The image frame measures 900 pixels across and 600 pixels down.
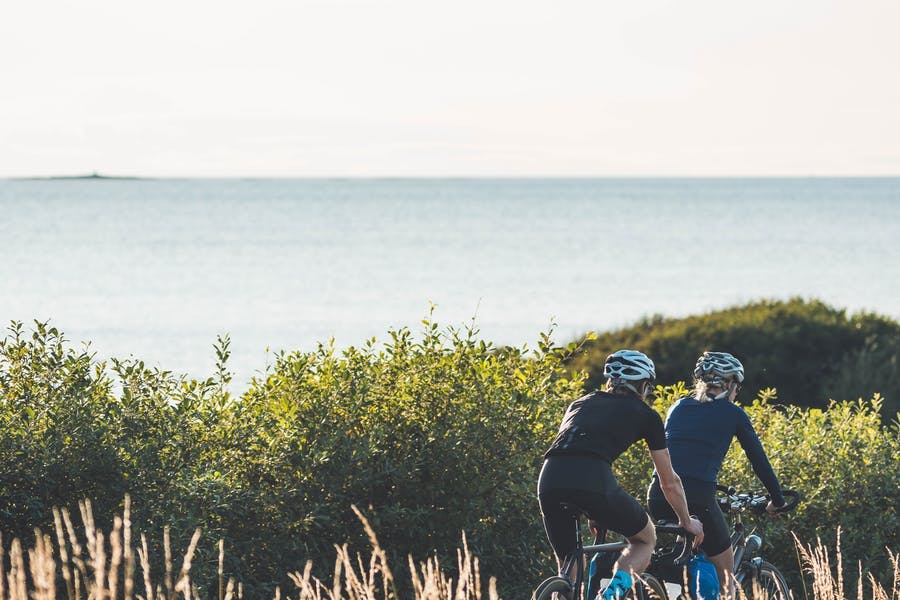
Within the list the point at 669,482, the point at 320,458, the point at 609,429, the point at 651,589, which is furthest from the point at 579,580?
the point at 320,458

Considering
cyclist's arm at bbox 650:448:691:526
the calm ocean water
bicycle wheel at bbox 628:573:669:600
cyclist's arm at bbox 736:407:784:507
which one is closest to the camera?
cyclist's arm at bbox 650:448:691:526

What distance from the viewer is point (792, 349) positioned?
2089 centimetres

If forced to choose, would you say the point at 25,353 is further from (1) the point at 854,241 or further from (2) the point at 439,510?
(1) the point at 854,241

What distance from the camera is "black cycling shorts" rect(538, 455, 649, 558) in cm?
623

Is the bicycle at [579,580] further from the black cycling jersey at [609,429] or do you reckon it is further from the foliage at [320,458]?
the foliage at [320,458]

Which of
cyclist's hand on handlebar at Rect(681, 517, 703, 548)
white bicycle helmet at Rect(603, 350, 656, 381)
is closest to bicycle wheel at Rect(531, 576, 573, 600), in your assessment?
cyclist's hand on handlebar at Rect(681, 517, 703, 548)

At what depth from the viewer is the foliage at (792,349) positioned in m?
19.8

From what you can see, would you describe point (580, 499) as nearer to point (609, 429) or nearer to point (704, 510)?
point (609, 429)

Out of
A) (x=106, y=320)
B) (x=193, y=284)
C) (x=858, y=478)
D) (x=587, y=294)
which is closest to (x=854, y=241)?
(x=587, y=294)

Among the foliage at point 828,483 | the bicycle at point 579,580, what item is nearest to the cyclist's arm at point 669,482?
the bicycle at point 579,580

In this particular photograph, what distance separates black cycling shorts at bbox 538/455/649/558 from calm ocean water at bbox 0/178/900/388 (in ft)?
7.82

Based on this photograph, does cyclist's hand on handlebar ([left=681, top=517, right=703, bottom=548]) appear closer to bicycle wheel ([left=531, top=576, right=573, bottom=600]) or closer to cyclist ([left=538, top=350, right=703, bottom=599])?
cyclist ([left=538, top=350, right=703, bottom=599])

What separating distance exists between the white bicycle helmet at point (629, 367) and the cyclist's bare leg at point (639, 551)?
0.83 meters

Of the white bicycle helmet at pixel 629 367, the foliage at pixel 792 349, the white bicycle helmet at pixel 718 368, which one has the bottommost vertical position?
the foliage at pixel 792 349
